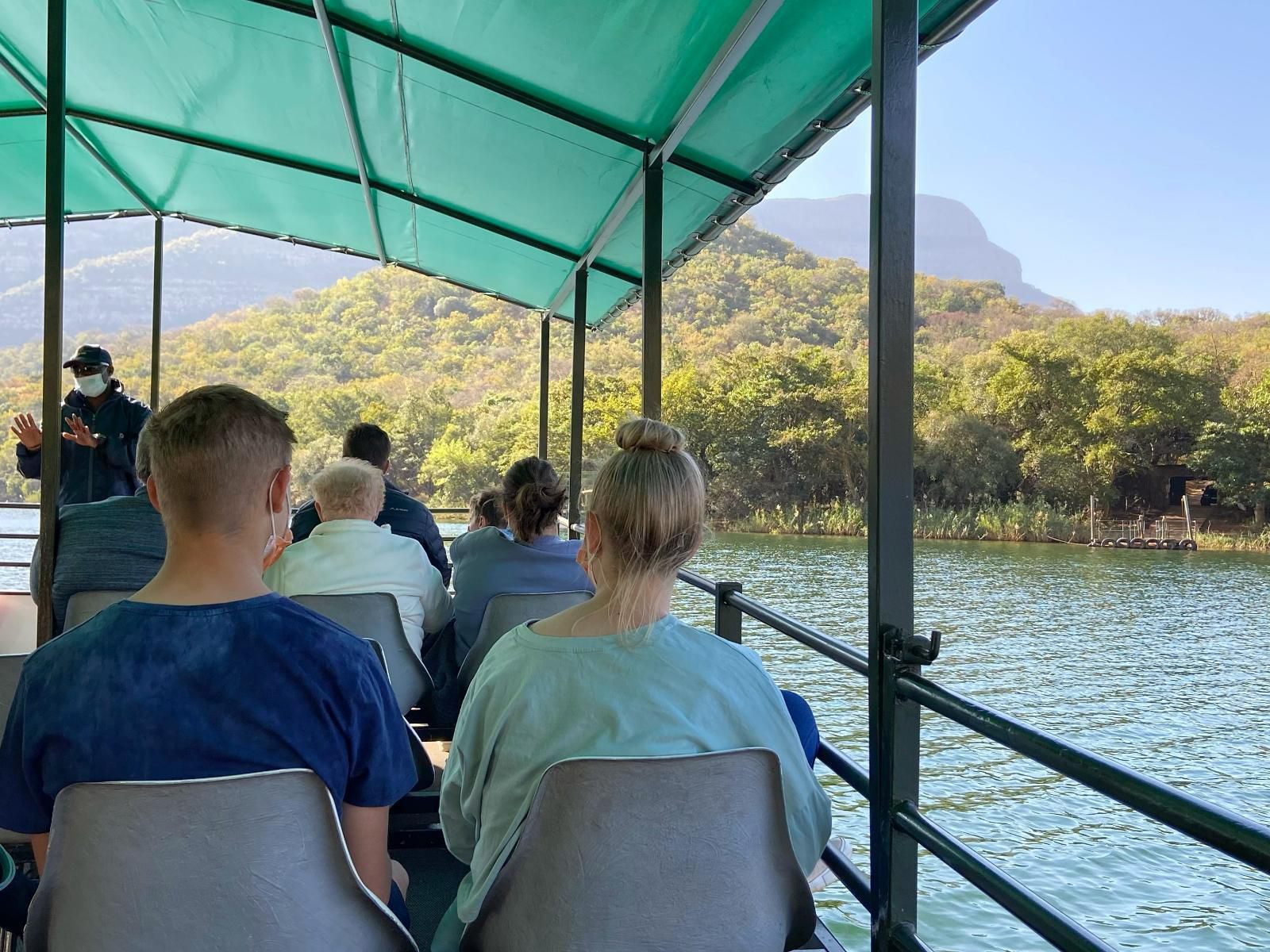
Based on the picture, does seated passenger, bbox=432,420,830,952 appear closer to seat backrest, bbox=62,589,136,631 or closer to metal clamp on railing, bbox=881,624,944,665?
metal clamp on railing, bbox=881,624,944,665

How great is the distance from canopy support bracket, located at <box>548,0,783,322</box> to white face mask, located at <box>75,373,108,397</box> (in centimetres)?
213

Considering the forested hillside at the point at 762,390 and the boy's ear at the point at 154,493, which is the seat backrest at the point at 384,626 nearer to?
the boy's ear at the point at 154,493

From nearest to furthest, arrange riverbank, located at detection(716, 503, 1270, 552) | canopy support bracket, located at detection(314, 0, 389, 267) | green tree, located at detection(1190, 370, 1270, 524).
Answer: canopy support bracket, located at detection(314, 0, 389, 267), riverbank, located at detection(716, 503, 1270, 552), green tree, located at detection(1190, 370, 1270, 524)

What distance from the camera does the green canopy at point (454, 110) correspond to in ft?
9.09

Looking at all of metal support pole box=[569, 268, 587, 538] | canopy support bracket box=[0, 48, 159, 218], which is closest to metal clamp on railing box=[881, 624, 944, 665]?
canopy support bracket box=[0, 48, 159, 218]

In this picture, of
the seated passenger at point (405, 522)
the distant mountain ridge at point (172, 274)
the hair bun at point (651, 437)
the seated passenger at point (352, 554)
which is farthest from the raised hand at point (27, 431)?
the distant mountain ridge at point (172, 274)

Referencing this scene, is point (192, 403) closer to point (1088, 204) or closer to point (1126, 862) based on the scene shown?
point (1126, 862)

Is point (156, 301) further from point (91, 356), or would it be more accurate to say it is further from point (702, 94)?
point (702, 94)

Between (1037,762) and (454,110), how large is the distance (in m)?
3.20

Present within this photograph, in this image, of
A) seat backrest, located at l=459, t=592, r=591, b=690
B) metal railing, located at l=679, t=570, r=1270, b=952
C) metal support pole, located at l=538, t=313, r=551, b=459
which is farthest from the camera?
metal support pole, located at l=538, t=313, r=551, b=459

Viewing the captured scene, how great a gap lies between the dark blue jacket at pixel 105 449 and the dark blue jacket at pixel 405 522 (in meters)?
1.39

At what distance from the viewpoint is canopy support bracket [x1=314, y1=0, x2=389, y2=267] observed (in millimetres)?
3191

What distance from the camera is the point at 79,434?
3.74 metres

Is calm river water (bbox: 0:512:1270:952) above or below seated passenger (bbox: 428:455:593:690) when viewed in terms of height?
below
